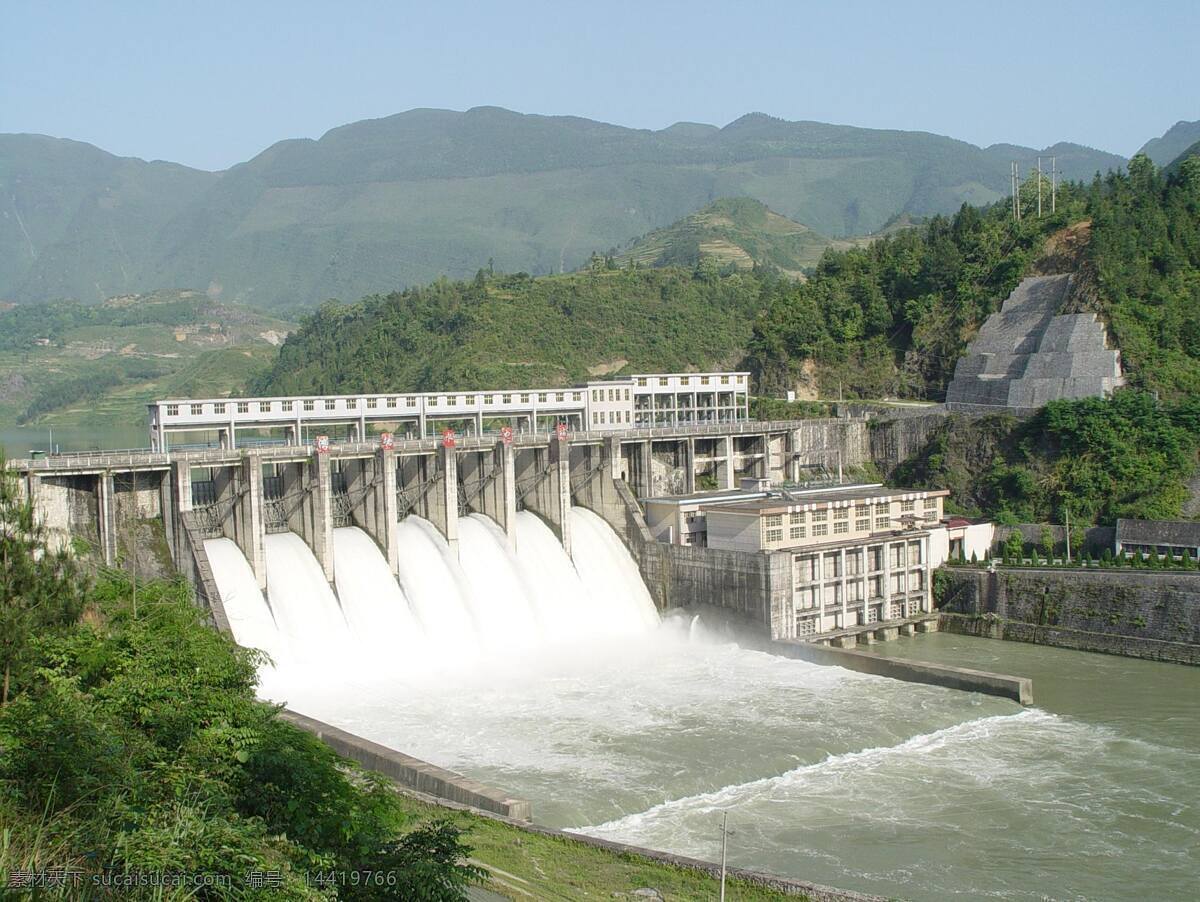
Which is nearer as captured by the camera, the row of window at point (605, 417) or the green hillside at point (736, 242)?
the row of window at point (605, 417)

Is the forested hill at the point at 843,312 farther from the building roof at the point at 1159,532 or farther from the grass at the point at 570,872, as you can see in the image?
the grass at the point at 570,872

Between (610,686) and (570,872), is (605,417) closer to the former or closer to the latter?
(610,686)

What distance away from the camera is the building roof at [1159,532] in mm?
35812

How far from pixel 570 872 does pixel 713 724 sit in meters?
9.23

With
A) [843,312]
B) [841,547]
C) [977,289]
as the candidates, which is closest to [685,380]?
[843,312]

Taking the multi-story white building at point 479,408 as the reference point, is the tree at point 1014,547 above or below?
below

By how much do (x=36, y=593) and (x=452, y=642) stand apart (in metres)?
18.3

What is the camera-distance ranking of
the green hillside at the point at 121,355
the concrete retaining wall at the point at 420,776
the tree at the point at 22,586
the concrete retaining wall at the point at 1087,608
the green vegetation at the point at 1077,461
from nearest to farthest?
the tree at the point at 22,586, the concrete retaining wall at the point at 420,776, the concrete retaining wall at the point at 1087,608, the green vegetation at the point at 1077,461, the green hillside at the point at 121,355

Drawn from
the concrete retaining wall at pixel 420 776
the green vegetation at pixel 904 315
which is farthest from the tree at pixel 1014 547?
the concrete retaining wall at pixel 420 776

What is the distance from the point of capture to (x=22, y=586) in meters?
15.3

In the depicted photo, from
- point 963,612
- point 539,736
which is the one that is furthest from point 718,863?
point 963,612

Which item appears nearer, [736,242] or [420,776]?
[420,776]

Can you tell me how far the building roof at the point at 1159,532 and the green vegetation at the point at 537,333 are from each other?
3888 cm

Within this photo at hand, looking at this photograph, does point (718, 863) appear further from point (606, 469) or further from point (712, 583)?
point (606, 469)
